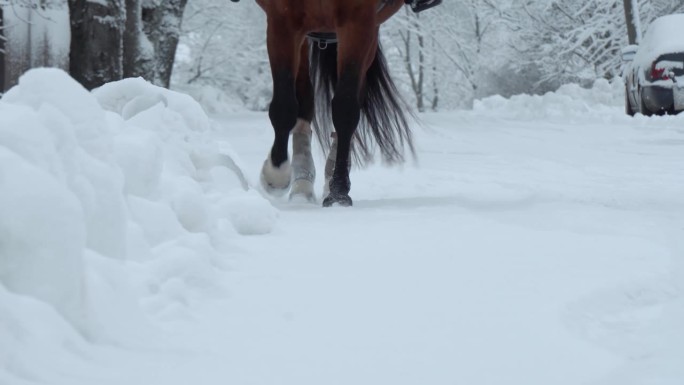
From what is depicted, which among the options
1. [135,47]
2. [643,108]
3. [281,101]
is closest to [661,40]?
[643,108]

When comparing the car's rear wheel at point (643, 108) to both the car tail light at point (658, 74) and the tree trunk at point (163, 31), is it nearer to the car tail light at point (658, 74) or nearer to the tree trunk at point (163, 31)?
the car tail light at point (658, 74)

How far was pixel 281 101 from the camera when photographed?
5.29 metres

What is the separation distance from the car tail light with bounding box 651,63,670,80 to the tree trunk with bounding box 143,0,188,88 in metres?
6.30

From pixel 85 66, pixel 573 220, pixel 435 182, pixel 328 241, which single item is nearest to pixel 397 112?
pixel 435 182

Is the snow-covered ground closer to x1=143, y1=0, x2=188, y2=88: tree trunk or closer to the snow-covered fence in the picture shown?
the snow-covered fence

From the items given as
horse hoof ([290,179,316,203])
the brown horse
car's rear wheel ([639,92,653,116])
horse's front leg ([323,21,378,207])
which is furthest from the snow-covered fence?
car's rear wheel ([639,92,653,116])

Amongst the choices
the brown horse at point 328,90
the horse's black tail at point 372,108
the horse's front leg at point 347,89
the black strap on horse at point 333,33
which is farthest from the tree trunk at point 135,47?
the horse's front leg at point 347,89

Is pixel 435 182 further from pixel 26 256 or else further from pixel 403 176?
pixel 26 256

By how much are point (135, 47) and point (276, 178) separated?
748 centimetres

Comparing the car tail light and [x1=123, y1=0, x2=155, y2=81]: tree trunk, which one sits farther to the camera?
the car tail light

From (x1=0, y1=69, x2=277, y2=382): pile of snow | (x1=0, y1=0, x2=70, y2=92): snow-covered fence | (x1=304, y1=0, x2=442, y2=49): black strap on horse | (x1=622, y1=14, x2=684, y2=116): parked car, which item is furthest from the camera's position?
(x1=622, y1=14, x2=684, y2=116): parked car

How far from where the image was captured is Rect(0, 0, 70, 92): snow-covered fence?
38.2 feet

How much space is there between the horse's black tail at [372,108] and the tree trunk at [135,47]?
254 inches

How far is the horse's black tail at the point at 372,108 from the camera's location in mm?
5996
